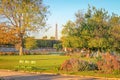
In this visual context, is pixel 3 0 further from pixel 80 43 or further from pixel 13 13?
pixel 80 43

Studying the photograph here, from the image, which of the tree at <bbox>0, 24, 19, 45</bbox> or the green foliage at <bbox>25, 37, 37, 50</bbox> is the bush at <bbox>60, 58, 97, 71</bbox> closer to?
the tree at <bbox>0, 24, 19, 45</bbox>

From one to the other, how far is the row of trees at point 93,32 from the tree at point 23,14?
104 ft

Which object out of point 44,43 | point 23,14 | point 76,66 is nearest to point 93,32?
point 76,66

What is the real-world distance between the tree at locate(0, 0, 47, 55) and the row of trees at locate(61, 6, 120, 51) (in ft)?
104

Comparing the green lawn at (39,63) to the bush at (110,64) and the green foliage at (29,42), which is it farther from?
the green foliage at (29,42)

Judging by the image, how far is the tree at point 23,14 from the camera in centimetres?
6819

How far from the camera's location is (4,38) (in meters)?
69.6

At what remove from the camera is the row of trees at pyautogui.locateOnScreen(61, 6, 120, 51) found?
34906 mm

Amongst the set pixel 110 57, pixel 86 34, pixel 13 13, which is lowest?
pixel 110 57

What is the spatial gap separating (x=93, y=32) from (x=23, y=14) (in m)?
35.8

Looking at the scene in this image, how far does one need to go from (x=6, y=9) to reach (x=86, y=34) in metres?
38.2

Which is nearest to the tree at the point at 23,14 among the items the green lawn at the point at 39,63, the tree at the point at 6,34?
the tree at the point at 6,34

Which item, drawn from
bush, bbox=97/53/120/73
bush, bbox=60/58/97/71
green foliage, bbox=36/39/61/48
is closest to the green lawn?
bush, bbox=60/58/97/71

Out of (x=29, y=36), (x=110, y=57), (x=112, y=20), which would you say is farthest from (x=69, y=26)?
(x=29, y=36)
